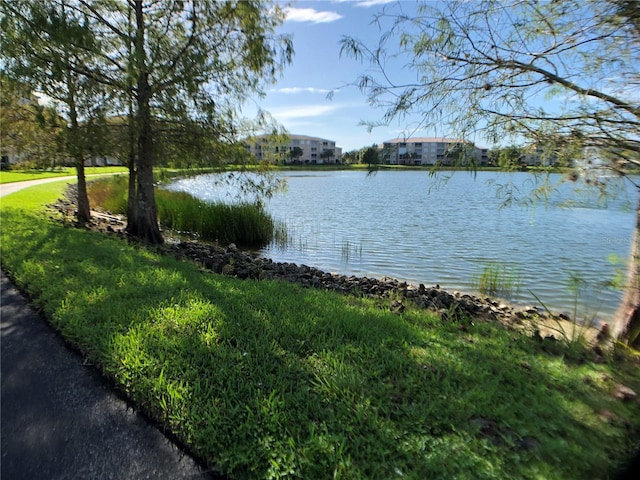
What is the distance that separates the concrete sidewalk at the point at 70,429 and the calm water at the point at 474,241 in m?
4.01

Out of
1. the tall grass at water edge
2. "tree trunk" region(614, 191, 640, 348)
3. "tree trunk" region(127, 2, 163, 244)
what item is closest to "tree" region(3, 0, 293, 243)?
"tree trunk" region(127, 2, 163, 244)

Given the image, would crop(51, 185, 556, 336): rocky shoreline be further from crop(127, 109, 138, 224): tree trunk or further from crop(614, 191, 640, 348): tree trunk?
crop(127, 109, 138, 224): tree trunk

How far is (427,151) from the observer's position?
17.0ft

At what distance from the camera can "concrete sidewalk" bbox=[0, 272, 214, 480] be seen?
2398 millimetres

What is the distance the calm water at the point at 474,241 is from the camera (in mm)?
7664

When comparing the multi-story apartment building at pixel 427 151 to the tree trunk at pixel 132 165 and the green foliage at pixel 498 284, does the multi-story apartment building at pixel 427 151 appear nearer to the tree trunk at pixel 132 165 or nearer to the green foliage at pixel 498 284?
the green foliage at pixel 498 284

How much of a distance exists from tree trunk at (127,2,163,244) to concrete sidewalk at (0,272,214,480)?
5.86 metres

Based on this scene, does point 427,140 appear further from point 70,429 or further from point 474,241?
point 474,241

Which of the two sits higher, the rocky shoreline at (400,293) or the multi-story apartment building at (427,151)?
the multi-story apartment building at (427,151)

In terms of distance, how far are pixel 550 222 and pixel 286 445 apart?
18.3m

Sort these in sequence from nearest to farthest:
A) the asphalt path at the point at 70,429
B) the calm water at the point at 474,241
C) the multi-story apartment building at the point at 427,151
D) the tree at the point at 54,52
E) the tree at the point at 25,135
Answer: the asphalt path at the point at 70,429 < the multi-story apartment building at the point at 427,151 < the tree at the point at 54,52 < the calm water at the point at 474,241 < the tree at the point at 25,135

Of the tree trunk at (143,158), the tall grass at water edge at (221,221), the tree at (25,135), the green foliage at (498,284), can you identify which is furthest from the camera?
the tall grass at water edge at (221,221)

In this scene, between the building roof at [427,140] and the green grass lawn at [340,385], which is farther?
the building roof at [427,140]

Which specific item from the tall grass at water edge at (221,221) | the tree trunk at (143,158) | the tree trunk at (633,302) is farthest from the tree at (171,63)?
the tree trunk at (633,302)
